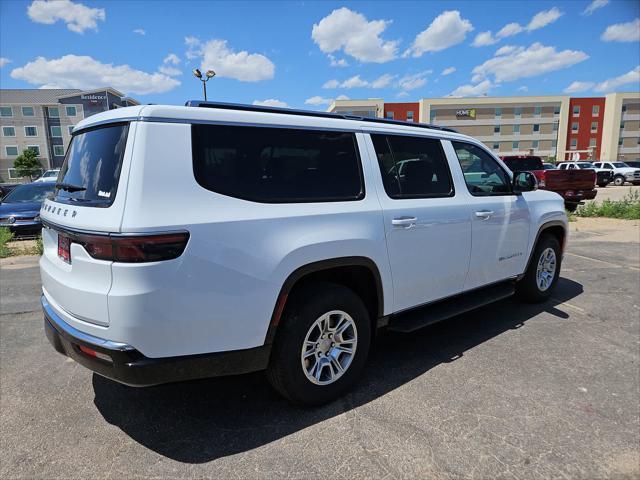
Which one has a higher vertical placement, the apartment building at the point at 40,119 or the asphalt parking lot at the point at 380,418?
the apartment building at the point at 40,119

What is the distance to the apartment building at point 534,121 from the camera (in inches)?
3088

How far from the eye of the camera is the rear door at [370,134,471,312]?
3.19 meters

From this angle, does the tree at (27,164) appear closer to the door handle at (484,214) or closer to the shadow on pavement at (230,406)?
the shadow on pavement at (230,406)

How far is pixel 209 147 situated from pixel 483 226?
2.71m

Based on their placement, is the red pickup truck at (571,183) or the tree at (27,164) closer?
the red pickup truck at (571,183)

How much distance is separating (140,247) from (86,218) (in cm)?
46

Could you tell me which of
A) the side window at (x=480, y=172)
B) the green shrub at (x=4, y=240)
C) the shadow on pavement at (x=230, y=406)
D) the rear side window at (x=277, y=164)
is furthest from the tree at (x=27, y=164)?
the rear side window at (x=277, y=164)

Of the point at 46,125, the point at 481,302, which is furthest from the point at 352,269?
the point at 46,125

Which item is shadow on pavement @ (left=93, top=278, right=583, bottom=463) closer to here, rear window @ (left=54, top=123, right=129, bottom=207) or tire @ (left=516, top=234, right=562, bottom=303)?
tire @ (left=516, top=234, right=562, bottom=303)

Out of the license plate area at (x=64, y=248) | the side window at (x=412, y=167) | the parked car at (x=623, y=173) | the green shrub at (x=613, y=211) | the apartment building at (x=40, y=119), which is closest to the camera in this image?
the license plate area at (x=64, y=248)

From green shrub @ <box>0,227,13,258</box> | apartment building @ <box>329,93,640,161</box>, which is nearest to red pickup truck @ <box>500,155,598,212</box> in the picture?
green shrub @ <box>0,227,13,258</box>

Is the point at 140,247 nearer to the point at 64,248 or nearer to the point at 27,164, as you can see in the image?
the point at 64,248

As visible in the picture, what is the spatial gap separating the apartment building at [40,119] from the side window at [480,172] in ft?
246

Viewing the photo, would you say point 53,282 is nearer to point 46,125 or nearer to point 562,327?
point 562,327
